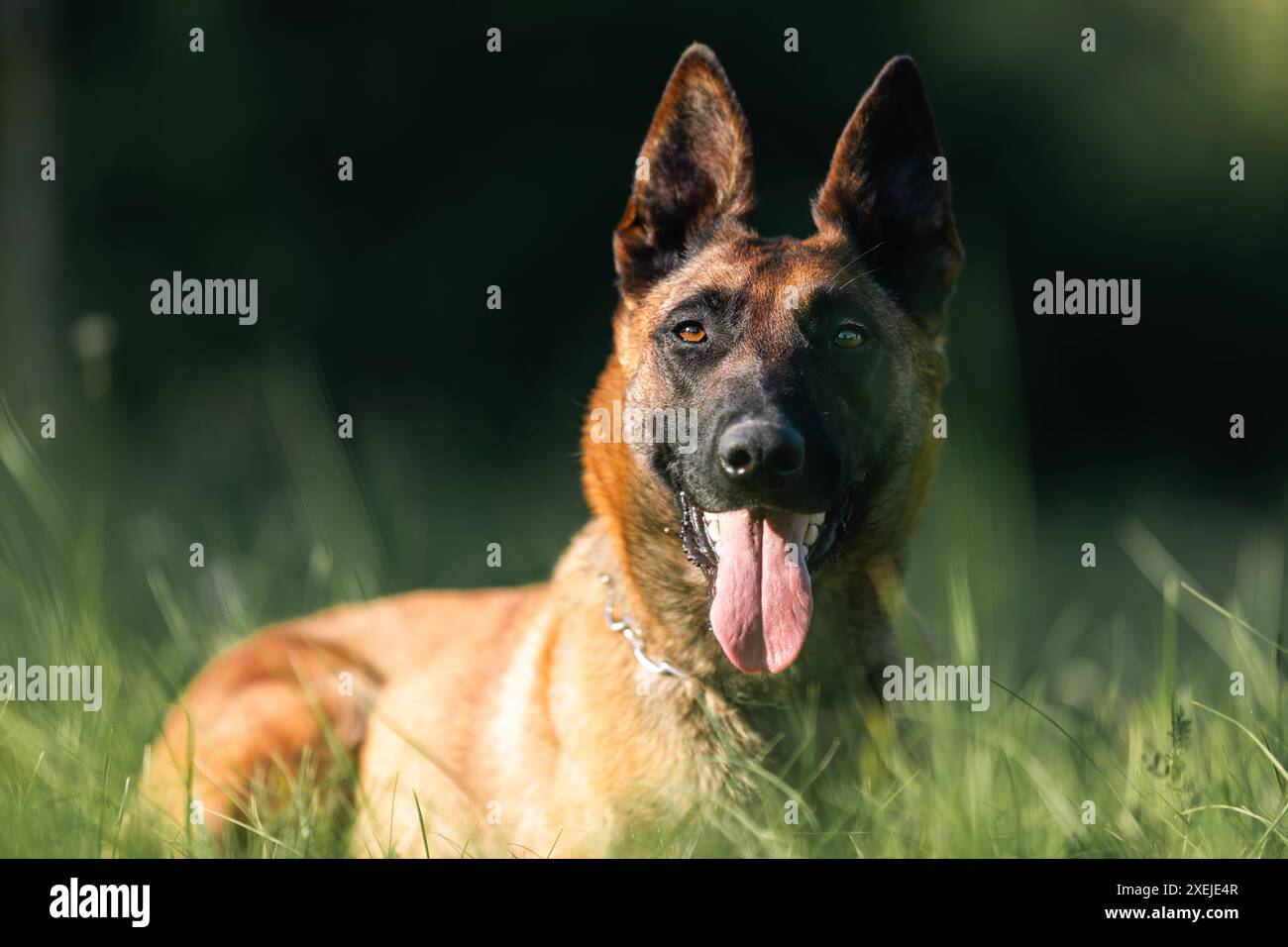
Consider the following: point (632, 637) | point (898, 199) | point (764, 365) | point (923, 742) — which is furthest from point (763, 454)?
point (898, 199)

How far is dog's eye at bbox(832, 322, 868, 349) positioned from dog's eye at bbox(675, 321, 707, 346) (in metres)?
0.37

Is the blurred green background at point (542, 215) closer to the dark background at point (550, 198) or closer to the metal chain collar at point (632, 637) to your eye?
the dark background at point (550, 198)

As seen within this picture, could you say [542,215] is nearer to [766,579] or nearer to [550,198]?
[550,198]

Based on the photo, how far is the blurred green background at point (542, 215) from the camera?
955 centimetres

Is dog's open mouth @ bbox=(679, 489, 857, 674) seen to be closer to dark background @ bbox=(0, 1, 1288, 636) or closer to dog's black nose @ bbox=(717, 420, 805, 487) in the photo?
dog's black nose @ bbox=(717, 420, 805, 487)

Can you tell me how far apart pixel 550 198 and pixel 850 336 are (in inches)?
313

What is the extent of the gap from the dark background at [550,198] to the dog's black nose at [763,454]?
6416 mm

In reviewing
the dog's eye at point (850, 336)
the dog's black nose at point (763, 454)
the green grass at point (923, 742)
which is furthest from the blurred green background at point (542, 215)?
the dog's black nose at point (763, 454)

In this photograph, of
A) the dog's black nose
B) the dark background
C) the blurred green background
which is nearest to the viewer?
the dog's black nose

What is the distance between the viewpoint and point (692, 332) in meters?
3.46

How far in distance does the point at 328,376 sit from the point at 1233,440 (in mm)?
8649

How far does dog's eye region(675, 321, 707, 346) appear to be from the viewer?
3443 millimetres

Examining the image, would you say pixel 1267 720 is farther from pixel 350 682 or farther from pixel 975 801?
pixel 350 682

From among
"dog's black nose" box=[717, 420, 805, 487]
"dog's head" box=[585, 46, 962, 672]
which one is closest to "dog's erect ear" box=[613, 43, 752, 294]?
"dog's head" box=[585, 46, 962, 672]
